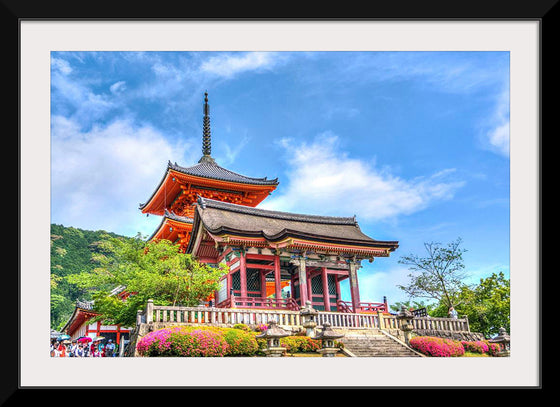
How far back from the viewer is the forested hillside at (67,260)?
123 feet

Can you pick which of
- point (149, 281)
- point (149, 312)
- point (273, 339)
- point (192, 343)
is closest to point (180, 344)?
point (192, 343)

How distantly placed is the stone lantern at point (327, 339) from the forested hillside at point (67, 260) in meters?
27.7

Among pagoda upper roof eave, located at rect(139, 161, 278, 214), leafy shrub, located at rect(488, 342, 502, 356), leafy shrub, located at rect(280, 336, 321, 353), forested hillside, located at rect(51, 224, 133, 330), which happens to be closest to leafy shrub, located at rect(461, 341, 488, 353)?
leafy shrub, located at rect(488, 342, 502, 356)

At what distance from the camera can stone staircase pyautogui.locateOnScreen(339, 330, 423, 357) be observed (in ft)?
42.3

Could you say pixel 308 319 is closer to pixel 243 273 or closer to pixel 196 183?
pixel 243 273

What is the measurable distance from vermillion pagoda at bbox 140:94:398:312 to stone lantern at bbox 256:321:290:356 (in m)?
3.78

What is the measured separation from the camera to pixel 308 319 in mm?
13422

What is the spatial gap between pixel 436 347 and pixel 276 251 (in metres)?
6.34

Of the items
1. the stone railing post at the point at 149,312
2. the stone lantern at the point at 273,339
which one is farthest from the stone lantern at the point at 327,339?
the stone railing post at the point at 149,312

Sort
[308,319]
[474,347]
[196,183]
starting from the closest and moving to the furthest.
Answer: [308,319]
[474,347]
[196,183]

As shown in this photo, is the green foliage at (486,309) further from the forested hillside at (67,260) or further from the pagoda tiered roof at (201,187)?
the forested hillside at (67,260)
